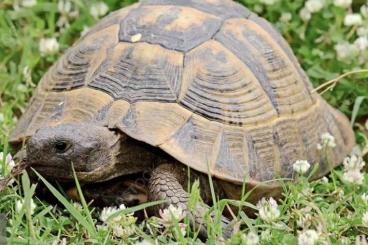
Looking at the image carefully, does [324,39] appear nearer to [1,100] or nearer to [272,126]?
[272,126]

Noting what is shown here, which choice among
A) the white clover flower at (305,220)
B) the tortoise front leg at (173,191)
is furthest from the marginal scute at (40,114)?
the white clover flower at (305,220)

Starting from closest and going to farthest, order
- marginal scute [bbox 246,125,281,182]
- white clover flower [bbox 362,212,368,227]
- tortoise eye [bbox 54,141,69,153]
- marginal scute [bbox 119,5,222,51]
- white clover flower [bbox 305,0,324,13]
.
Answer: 1. white clover flower [bbox 362,212,368,227]
2. tortoise eye [bbox 54,141,69,153]
3. marginal scute [bbox 246,125,281,182]
4. marginal scute [bbox 119,5,222,51]
5. white clover flower [bbox 305,0,324,13]

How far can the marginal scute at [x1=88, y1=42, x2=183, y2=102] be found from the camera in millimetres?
3818

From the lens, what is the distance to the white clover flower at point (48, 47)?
5133 millimetres

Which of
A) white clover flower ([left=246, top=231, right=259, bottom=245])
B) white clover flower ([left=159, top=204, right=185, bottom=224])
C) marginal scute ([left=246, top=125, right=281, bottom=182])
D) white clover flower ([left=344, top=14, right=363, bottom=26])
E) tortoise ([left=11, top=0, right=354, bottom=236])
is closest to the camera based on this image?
white clover flower ([left=246, top=231, right=259, bottom=245])

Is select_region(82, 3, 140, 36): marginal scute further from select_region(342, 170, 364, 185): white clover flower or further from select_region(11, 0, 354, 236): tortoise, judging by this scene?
select_region(342, 170, 364, 185): white clover flower

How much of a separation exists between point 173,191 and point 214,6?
3.71 feet

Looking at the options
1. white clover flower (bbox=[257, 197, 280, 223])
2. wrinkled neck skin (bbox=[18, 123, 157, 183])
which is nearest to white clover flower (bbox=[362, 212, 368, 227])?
white clover flower (bbox=[257, 197, 280, 223])

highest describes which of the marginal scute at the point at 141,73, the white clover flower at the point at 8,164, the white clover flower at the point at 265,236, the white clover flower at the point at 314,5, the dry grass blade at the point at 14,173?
the marginal scute at the point at 141,73

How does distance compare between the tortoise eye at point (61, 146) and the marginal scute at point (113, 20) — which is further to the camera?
the marginal scute at point (113, 20)

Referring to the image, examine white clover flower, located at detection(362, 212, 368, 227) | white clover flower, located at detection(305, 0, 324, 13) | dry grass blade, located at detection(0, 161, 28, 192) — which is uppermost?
white clover flower, located at detection(305, 0, 324, 13)

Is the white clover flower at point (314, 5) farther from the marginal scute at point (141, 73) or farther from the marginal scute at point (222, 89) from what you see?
the marginal scute at point (141, 73)

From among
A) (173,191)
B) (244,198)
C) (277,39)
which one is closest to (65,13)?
(277,39)

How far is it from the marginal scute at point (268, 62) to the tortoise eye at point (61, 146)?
96 centimetres
